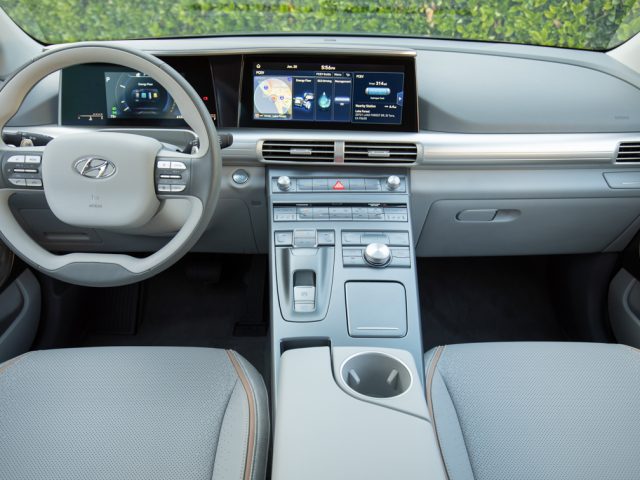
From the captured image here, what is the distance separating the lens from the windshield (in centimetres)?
177

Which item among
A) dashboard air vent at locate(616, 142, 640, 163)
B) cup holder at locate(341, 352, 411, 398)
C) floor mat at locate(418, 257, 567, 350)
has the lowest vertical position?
floor mat at locate(418, 257, 567, 350)

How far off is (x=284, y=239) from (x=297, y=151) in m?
0.27

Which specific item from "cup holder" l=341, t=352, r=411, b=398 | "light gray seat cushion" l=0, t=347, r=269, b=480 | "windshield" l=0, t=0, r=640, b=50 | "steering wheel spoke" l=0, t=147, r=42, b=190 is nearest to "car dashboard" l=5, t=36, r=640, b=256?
"windshield" l=0, t=0, r=640, b=50

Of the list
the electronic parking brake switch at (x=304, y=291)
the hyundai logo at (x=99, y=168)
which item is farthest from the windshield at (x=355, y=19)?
the electronic parking brake switch at (x=304, y=291)

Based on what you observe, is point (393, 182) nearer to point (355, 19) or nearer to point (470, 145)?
point (470, 145)

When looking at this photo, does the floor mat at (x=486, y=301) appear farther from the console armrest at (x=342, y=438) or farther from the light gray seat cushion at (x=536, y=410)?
the console armrest at (x=342, y=438)

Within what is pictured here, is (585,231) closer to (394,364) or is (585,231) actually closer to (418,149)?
(418,149)

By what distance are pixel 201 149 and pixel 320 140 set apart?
44 centimetres

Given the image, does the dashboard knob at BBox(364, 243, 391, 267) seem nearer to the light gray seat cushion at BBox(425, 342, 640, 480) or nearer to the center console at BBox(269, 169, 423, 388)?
the center console at BBox(269, 169, 423, 388)

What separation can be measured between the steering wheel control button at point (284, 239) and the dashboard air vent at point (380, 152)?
285 mm

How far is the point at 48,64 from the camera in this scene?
108 centimetres

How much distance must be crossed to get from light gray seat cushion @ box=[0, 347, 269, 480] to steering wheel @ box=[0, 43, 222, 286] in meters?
0.22

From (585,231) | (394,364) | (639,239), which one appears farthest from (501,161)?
(394,364)

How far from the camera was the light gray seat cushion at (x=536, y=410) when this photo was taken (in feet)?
3.27
